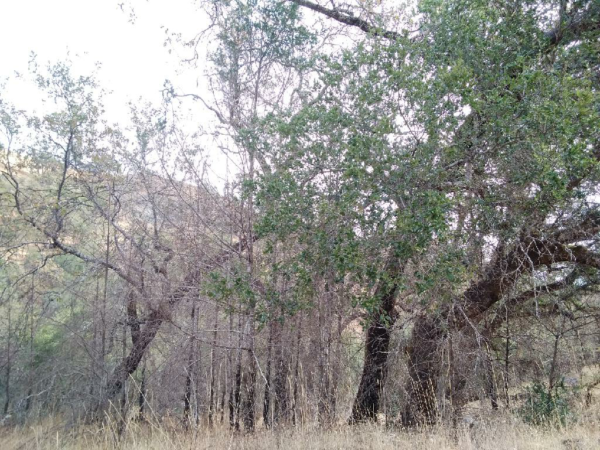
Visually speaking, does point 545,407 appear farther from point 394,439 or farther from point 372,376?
point 372,376

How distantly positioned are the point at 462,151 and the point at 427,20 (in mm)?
2050

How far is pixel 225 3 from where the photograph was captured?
302 inches

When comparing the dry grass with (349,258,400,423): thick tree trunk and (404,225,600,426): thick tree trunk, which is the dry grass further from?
(349,258,400,423): thick tree trunk

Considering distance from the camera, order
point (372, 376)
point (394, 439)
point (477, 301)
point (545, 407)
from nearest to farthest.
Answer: point (394, 439) → point (545, 407) → point (477, 301) → point (372, 376)

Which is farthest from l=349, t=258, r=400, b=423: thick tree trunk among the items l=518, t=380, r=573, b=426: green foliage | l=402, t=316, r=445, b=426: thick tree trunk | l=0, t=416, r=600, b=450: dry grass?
l=518, t=380, r=573, b=426: green foliage

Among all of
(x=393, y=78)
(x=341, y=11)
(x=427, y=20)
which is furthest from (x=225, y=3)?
(x=393, y=78)

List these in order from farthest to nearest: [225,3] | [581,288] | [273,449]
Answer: [225,3] < [581,288] < [273,449]

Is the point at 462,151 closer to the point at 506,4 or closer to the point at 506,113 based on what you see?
the point at 506,113

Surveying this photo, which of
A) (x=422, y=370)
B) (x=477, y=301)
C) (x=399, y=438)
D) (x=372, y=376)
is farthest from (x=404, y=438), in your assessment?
(x=477, y=301)

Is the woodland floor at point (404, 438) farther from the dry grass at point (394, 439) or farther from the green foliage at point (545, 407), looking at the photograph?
the green foliage at point (545, 407)

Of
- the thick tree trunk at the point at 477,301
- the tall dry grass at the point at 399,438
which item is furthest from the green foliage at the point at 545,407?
the thick tree trunk at the point at 477,301

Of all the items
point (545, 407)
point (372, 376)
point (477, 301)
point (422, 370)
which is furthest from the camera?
point (372, 376)

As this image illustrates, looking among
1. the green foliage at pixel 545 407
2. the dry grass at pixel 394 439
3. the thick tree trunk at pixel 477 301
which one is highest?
the thick tree trunk at pixel 477 301

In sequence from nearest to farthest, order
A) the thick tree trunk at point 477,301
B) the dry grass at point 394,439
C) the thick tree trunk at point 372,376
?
the dry grass at point 394,439
the thick tree trunk at point 477,301
the thick tree trunk at point 372,376
